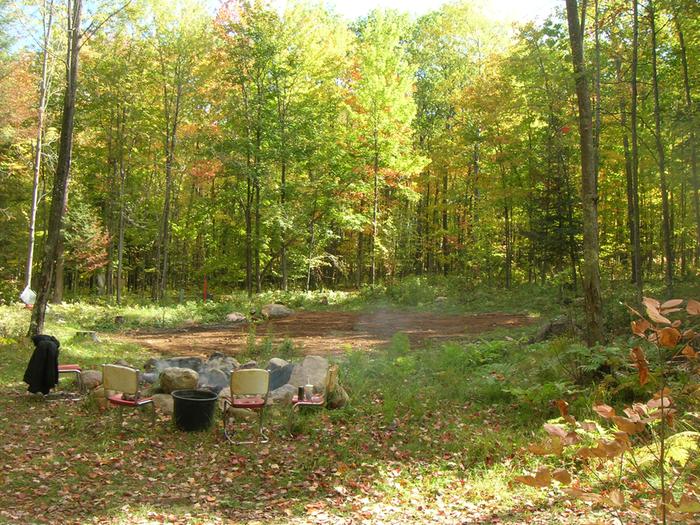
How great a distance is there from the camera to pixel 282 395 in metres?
8.26

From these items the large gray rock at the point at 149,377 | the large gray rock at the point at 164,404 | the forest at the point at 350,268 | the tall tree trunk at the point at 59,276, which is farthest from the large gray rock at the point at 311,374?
the tall tree trunk at the point at 59,276

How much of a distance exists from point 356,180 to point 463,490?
21.1 meters

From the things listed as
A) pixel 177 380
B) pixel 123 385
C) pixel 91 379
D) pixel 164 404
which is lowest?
pixel 164 404

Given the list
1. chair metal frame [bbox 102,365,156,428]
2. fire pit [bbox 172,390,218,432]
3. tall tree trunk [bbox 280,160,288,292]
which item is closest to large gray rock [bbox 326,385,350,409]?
fire pit [bbox 172,390,218,432]

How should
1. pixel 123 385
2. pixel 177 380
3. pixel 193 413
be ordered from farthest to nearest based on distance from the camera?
pixel 177 380 < pixel 123 385 < pixel 193 413

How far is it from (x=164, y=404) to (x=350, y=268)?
2742 centimetres

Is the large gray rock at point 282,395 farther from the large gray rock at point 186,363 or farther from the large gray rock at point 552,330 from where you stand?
the large gray rock at point 552,330

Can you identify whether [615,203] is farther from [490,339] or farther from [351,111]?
[490,339]

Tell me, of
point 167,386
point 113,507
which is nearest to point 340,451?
point 113,507

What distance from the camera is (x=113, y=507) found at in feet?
15.8

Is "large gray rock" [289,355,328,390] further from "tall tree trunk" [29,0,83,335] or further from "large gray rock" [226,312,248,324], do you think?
"large gray rock" [226,312,248,324]

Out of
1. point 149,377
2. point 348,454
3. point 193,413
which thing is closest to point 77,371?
point 149,377

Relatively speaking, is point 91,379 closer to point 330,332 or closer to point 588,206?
point 330,332

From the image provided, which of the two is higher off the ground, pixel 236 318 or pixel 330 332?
pixel 236 318
